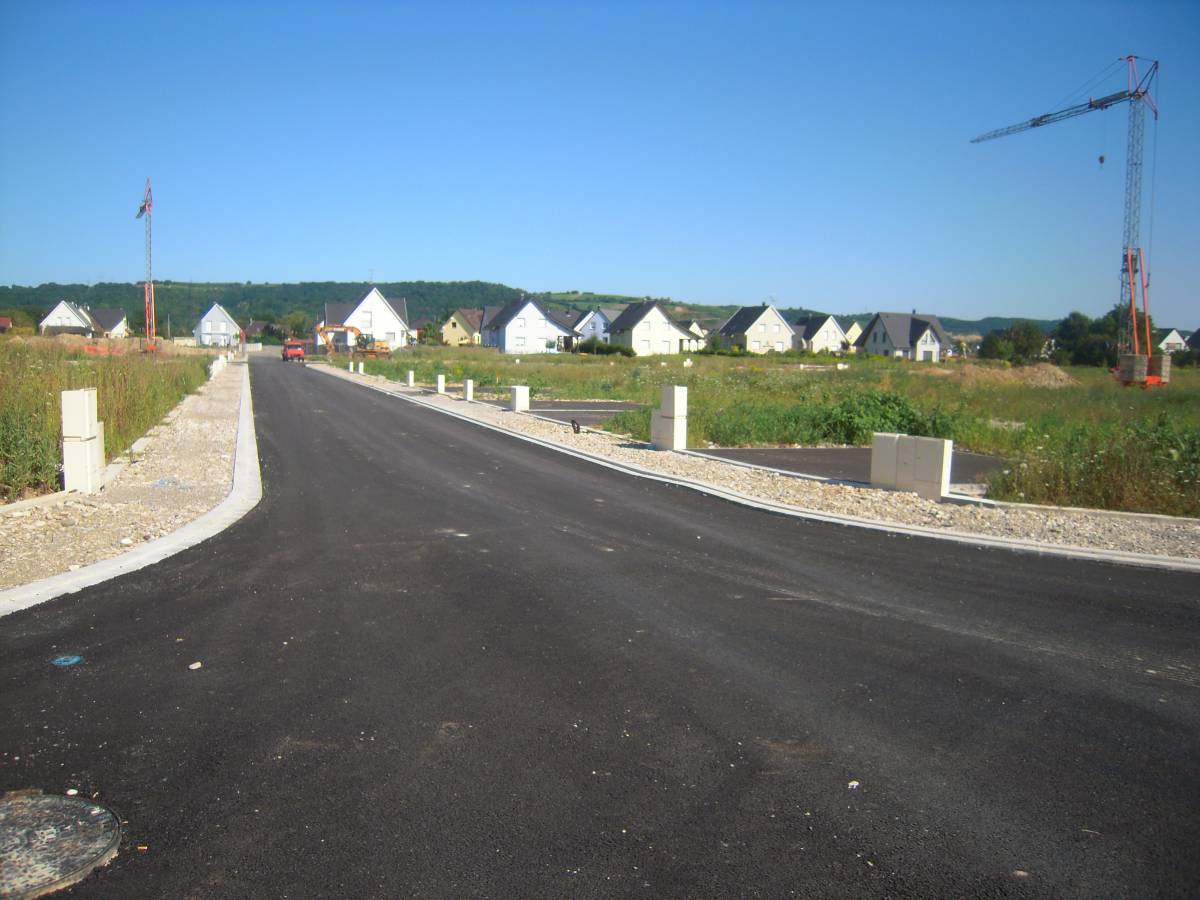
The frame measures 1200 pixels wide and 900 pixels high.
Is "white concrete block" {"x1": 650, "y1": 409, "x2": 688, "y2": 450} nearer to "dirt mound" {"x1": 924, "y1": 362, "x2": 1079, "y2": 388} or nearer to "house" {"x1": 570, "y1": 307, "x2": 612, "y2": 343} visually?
"dirt mound" {"x1": 924, "y1": 362, "x2": 1079, "y2": 388}

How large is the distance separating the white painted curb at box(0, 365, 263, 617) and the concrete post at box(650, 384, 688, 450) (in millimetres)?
A: 7946

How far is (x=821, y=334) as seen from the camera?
121 metres

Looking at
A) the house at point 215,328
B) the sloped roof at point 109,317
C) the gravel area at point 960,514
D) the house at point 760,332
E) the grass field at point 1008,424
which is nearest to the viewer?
the gravel area at point 960,514

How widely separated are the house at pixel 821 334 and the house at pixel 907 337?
7508mm

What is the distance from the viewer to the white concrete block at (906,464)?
43.6ft

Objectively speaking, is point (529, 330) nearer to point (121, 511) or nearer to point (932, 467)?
point (932, 467)

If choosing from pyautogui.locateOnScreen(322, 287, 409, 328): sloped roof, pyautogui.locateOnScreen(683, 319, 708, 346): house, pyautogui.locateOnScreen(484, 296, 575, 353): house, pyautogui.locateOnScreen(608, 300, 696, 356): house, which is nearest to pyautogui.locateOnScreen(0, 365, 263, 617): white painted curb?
pyautogui.locateOnScreen(608, 300, 696, 356): house

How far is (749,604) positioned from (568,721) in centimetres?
291

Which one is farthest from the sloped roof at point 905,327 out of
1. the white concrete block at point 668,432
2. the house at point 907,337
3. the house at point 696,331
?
the white concrete block at point 668,432

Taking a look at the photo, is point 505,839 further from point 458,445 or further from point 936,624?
point 458,445

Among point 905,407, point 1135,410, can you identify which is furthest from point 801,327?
point 905,407

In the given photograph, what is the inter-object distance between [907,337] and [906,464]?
101 m

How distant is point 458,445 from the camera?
772 inches

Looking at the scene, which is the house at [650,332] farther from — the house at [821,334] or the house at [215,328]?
the house at [215,328]
